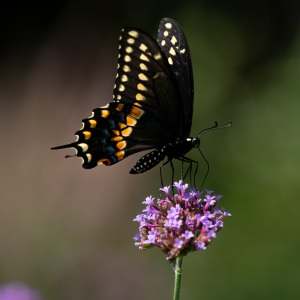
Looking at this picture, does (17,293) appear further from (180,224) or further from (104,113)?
(180,224)

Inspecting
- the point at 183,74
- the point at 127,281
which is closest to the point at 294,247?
the point at 127,281

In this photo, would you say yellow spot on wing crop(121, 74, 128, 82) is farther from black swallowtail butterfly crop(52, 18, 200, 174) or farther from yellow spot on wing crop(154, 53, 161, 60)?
yellow spot on wing crop(154, 53, 161, 60)

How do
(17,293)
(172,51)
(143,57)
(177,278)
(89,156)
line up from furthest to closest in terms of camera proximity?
(17,293) → (172,51) → (143,57) → (89,156) → (177,278)

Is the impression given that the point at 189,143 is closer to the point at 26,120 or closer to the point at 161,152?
the point at 161,152

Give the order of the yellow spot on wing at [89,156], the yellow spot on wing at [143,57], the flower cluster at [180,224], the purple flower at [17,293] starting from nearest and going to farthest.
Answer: the flower cluster at [180,224], the yellow spot on wing at [89,156], the yellow spot on wing at [143,57], the purple flower at [17,293]

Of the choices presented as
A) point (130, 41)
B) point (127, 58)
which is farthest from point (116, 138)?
point (130, 41)

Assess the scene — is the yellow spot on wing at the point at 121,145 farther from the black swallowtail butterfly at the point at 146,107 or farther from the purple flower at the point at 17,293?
the purple flower at the point at 17,293

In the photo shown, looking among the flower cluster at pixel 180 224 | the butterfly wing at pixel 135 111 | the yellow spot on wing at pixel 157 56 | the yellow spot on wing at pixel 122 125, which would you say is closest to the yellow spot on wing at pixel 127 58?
the butterfly wing at pixel 135 111
